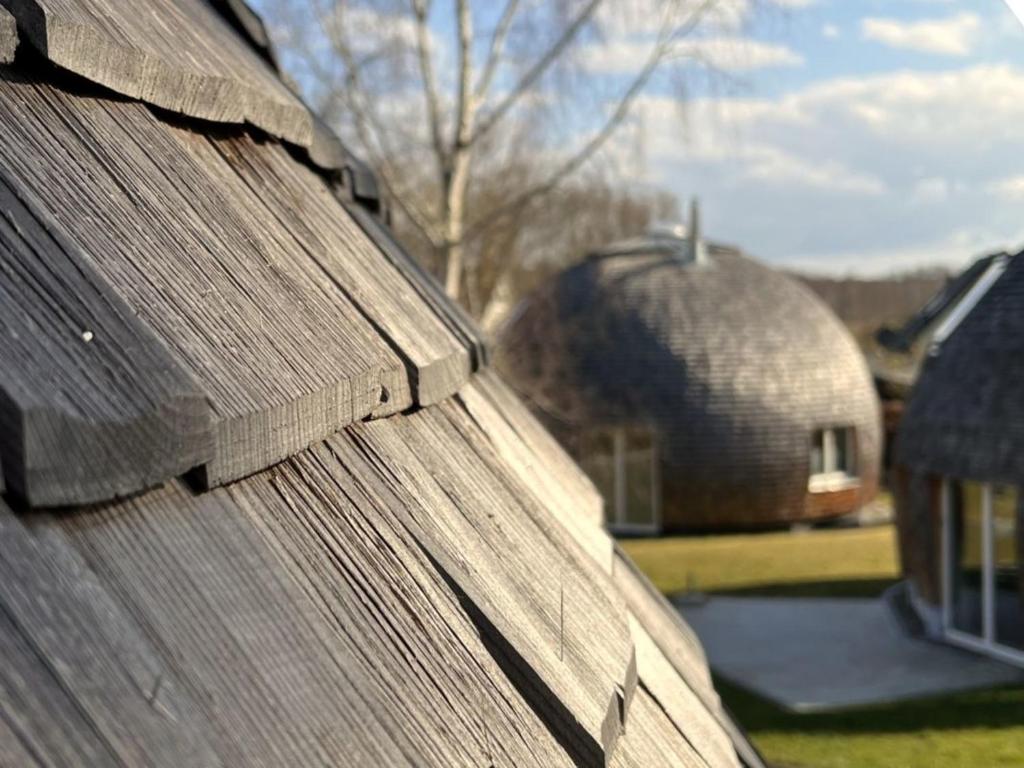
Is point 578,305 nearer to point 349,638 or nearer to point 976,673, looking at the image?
point 976,673

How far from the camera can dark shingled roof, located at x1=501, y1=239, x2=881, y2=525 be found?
1919 cm

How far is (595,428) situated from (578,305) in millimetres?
2139

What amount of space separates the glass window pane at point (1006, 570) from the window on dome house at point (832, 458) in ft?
25.5

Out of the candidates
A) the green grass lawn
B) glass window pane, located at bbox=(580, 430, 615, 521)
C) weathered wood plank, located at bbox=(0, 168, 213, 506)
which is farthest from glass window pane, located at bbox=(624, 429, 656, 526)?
weathered wood plank, located at bbox=(0, 168, 213, 506)

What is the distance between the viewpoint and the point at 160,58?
1387mm

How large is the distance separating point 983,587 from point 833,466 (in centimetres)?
869

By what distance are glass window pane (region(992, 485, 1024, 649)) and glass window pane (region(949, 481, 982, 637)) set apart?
0.23m

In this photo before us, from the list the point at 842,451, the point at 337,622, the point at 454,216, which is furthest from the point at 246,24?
the point at 842,451

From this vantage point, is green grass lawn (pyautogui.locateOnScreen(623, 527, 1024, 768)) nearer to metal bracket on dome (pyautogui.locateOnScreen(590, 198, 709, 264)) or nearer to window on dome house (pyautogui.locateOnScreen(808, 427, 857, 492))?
window on dome house (pyautogui.locateOnScreen(808, 427, 857, 492))

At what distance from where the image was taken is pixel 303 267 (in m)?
1.51

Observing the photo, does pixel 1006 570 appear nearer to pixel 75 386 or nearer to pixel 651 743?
pixel 651 743

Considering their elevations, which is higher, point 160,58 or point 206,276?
point 160,58

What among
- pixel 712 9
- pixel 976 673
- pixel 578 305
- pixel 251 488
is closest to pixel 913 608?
pixel 976 673

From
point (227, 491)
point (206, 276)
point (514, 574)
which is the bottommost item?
point (514, 574)
